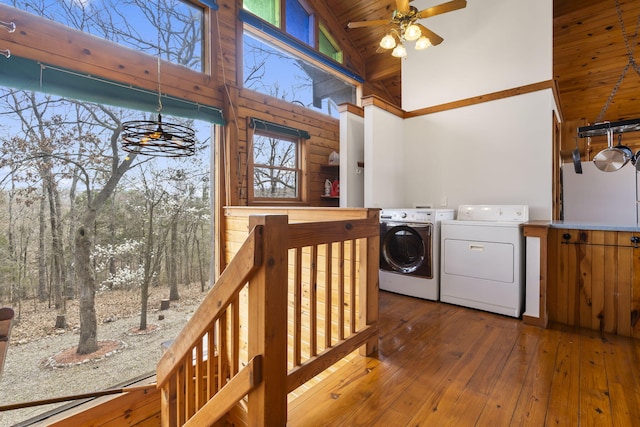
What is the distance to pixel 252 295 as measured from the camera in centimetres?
122

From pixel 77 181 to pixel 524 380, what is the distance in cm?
357

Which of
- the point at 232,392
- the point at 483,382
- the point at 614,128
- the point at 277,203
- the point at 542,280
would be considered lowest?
the point at 483,382

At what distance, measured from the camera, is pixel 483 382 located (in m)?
1.68

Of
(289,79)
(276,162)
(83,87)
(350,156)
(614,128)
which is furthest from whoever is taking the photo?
(289,79)

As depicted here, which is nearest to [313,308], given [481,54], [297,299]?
[297,299]

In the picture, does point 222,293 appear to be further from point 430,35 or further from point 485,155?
point 485,155

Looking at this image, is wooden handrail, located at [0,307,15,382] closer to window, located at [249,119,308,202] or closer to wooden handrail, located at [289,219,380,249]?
wooden handrail, located at [289,219,380,249]

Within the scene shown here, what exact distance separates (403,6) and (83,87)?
2.87 m

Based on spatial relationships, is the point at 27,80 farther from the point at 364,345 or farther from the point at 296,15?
the point at 296,15

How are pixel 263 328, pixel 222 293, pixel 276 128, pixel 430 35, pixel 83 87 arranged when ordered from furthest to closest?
pixel 276 128 < pixel 430 35 < pixel 83 87 < pixel 222 293 < pixel 263 328

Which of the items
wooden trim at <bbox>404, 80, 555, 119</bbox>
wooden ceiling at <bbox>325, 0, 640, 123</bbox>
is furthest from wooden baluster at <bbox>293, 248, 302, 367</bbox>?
wooden ceiling at <bbox>325, 0, 640, 123</bbox>

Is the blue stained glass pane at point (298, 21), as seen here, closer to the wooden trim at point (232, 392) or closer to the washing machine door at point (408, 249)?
the washing machine door at point (408, 249)

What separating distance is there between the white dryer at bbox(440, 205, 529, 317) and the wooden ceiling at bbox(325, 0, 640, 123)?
257 cm

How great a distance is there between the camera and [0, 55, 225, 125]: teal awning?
7.01 ft
